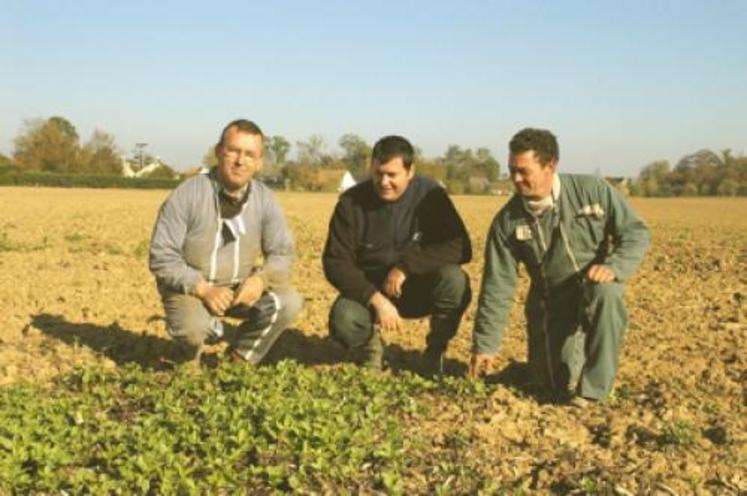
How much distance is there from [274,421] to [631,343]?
3363mm

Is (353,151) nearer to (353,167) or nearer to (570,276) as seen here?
(353,167)

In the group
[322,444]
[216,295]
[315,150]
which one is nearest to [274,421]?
[322,444]

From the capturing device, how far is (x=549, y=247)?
4.69 metres

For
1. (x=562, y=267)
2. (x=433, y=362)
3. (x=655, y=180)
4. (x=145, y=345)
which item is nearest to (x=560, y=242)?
(x=562, y=267)

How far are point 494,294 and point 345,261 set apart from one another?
98 cm

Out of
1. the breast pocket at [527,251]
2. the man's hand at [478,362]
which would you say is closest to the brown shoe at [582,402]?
the man's hand at [478,362]

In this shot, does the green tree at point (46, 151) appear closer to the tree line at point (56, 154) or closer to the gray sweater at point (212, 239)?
the tree line at point (56, 154)

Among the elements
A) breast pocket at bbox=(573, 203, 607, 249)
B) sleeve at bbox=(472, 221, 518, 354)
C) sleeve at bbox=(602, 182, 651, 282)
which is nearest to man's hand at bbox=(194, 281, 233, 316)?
sleeve at bbox=(472, 221, 518, 354)

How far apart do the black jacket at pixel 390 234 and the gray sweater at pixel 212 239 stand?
0.35 m

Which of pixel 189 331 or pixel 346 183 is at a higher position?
pixel 346 183

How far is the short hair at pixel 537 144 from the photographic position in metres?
4.41

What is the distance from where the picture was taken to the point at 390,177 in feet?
16.2

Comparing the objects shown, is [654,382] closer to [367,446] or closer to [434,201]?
[434,201]

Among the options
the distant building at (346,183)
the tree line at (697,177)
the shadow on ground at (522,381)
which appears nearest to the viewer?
the shadow on ground at (522,381)
